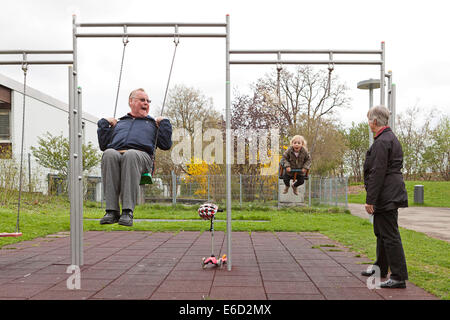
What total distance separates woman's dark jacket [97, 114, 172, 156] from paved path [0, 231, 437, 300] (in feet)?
5.16

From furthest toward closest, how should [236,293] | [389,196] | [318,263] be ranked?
[318,263] → [389,196] → [236,293]

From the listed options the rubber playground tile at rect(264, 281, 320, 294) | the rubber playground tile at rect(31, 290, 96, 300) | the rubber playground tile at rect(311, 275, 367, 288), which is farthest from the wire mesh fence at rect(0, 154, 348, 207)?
the rubber playground tile at rect(31, 290, 96, 300)

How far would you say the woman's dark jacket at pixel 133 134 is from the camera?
4656mm

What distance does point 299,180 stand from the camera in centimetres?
726

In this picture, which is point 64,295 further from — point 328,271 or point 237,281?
point 328,271

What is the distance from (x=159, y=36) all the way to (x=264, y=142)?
33.3ft

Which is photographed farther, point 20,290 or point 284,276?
point 284,276

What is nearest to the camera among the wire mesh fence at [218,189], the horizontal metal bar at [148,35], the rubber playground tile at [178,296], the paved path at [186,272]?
the rubber playground tile at [178,296]

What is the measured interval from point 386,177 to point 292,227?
19.0 feet

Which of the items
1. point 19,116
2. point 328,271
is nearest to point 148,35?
point 328,271

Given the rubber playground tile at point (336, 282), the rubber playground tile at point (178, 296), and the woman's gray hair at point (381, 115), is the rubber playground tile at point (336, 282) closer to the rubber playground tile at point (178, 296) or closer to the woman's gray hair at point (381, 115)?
the rubber playground tile at point (178, 296)

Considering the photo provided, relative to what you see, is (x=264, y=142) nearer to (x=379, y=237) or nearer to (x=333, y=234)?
(x=333, y=234)

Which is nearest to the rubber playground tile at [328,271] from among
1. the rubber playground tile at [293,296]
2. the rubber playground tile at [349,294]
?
the rubber playground tile at [349,294]

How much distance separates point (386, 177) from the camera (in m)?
4.20
